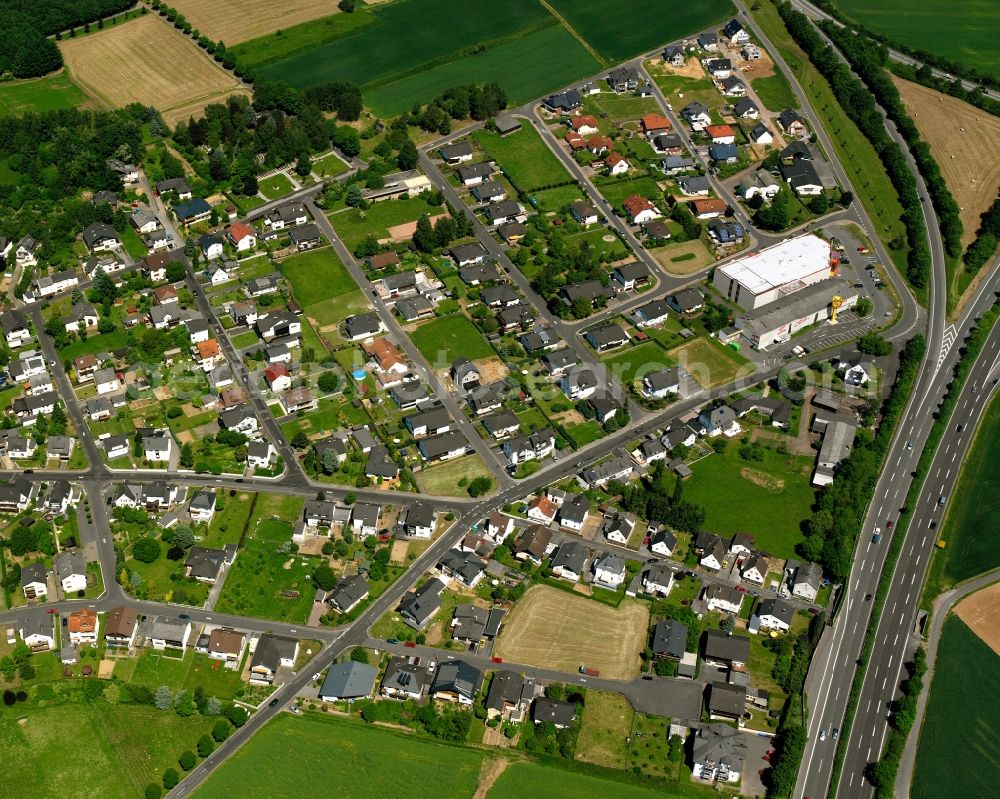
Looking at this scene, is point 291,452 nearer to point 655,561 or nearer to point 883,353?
point 655,561

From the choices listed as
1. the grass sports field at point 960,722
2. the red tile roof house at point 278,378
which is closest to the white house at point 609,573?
the grass sports field at point 960,722

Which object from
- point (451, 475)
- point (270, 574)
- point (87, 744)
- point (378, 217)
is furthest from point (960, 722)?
point (378, 217)

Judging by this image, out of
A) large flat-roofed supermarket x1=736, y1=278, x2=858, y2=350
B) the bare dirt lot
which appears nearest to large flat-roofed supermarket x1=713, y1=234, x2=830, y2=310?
large flat-roofed supermarket x1=736, y1=278, x2=858, y2=350

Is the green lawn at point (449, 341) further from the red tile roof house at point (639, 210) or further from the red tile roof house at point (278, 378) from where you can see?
the red tile roof house at point (639, 210)

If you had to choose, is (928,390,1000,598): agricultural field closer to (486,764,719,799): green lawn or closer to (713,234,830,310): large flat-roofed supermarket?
(713,234,830,310): large flat-roofed supermarket

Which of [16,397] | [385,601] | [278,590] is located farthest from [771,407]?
[16,397]

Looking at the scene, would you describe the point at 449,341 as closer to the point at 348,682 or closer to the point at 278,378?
the point at 278,378
